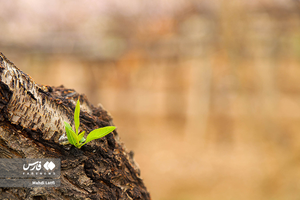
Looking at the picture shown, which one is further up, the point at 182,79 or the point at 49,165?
the point at 182,79

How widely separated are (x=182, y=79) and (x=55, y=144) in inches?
199

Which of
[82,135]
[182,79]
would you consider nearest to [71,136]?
[82,135]

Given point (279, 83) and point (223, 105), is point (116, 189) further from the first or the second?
point (279, 83)

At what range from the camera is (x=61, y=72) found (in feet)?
17.9

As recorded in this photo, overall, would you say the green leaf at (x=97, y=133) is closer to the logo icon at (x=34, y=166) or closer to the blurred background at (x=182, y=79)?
the logo icon at (x=34, y=166)

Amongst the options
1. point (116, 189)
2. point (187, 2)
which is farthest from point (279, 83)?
point (116, 189)

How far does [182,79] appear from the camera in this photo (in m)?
5.37

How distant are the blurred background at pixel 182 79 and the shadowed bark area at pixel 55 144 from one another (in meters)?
3.04

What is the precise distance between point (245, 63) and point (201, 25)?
51.6 inches

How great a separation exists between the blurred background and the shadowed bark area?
9.97ft

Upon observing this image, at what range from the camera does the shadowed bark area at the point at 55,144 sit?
1.27 ft
